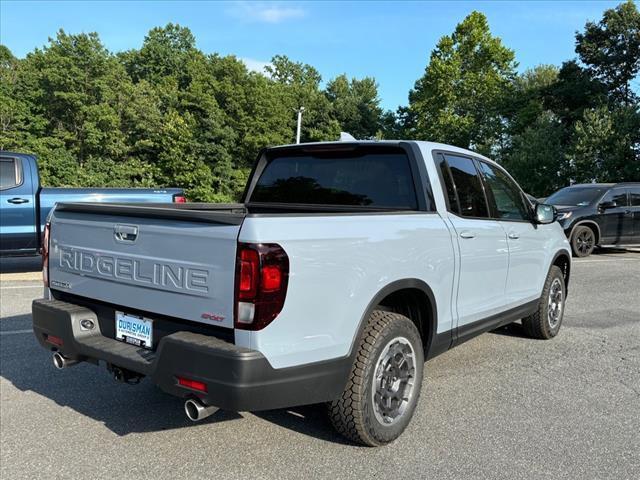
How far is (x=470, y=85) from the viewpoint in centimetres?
4247

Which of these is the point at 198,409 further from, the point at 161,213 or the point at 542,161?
the point at 542,161

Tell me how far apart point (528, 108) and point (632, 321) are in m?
39.4

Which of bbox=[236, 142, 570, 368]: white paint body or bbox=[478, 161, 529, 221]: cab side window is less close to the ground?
bbox=[478, 161, 529, 221]: cab side window

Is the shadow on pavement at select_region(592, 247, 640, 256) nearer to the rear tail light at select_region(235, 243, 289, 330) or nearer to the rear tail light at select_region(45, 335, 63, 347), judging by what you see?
the rear tail light at select_region(235, 243, 289, 330)

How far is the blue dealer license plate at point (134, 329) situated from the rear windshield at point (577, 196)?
1243 centimetres

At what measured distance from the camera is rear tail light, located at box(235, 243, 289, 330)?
7.82 ft

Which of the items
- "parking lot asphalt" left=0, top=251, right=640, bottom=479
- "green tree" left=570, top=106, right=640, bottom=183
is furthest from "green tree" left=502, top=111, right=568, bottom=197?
"parking lot asphalt" left=0, top=251, right=640, bottom=479

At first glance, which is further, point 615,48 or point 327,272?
point 615,48

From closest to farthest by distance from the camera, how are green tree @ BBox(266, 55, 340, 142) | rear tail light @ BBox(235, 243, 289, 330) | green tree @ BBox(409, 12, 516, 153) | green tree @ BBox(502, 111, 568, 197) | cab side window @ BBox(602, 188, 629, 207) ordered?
rear tail light @ BBox(235, 243, 289, 330)
cab side window @ BBox(602, 188, 629, 207)
green tree @ BBox(502, 111, 568, 197)
green tree @ BBox(409, 12, 516, 153)
green tree @ BBox(266, 55, 340, 142)

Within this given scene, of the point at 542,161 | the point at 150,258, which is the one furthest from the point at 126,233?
the point at 542,161

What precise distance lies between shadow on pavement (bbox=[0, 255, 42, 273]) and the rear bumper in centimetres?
791

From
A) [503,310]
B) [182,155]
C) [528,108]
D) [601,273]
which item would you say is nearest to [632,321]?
[503,310]

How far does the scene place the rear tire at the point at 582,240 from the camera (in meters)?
12.5

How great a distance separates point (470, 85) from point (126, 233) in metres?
43.7
